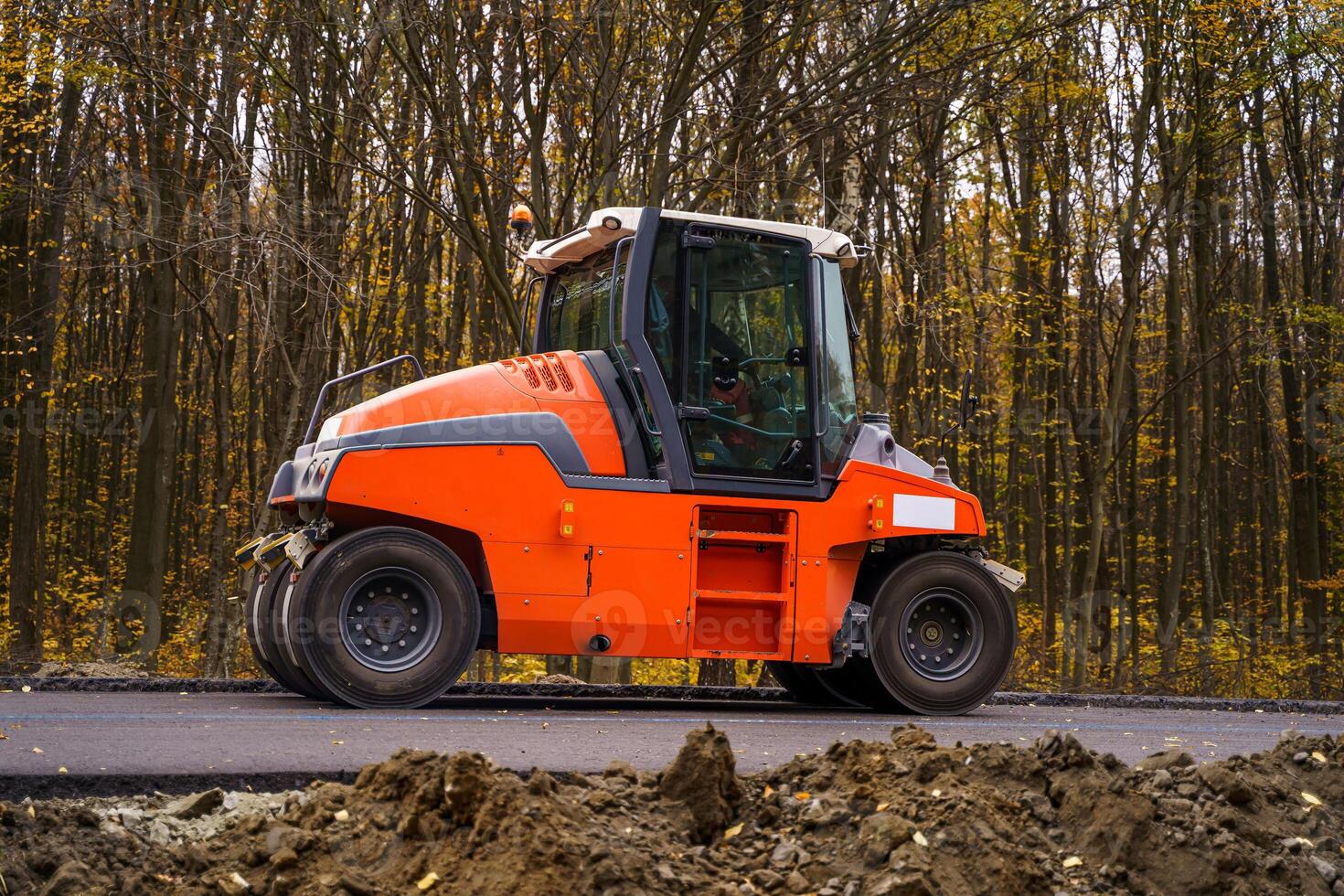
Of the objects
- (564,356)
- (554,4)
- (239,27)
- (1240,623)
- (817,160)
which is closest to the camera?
(564,356)

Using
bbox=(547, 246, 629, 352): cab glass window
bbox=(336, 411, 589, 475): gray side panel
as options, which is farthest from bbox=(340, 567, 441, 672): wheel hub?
bbox=(547, 246, 629, 352): cab glass window

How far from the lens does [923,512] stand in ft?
31.8

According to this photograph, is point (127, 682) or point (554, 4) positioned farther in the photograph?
point (554, 4)

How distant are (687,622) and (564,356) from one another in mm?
1922

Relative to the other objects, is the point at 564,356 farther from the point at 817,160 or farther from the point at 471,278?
the point at 471,278

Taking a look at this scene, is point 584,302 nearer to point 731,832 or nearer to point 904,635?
point 904,635

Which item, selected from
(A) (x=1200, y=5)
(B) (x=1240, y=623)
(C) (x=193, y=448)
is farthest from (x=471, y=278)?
(B) (x=1240, y=623)

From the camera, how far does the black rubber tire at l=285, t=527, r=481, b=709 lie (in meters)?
8.23

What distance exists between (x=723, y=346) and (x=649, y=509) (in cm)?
119

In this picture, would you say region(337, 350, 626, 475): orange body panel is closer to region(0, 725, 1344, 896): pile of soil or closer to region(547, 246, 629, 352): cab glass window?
region(547, 246, 629, 352): cab glass window

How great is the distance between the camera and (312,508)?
8828mm

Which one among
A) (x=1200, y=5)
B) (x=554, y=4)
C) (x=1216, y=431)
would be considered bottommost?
(x=1216, y=431)

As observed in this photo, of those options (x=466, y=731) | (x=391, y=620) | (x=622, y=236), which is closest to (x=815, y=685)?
(x=391, y=620)

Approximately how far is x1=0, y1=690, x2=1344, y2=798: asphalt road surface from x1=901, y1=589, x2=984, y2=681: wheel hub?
392 millimetres
